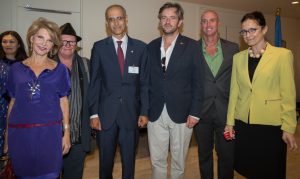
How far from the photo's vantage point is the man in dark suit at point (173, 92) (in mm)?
2467

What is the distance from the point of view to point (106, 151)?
2395 mm

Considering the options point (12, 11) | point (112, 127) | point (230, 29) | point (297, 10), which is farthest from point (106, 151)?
point (297, 10)

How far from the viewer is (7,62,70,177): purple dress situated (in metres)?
1.80

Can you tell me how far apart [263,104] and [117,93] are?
4.16ft

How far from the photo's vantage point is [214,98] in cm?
260

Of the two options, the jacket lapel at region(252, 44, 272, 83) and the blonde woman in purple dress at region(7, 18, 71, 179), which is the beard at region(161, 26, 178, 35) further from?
the blonde woman in purple dress at region(7, 18, 71, 179)

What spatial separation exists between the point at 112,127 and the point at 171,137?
1.97ft

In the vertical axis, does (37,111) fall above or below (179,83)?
below

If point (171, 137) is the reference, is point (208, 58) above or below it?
above

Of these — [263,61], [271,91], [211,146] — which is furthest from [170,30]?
[211,146]

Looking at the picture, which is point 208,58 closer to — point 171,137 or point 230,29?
point 171,137

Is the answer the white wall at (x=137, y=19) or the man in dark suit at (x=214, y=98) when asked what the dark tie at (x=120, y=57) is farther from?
the white wall at (x=137, y=19)

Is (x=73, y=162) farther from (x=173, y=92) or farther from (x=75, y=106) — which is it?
(x=173, y=92)

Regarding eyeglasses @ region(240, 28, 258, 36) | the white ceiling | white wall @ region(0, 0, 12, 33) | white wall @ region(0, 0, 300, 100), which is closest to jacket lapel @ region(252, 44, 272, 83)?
eyeglasses @ region(240, 28, 258, 36)
